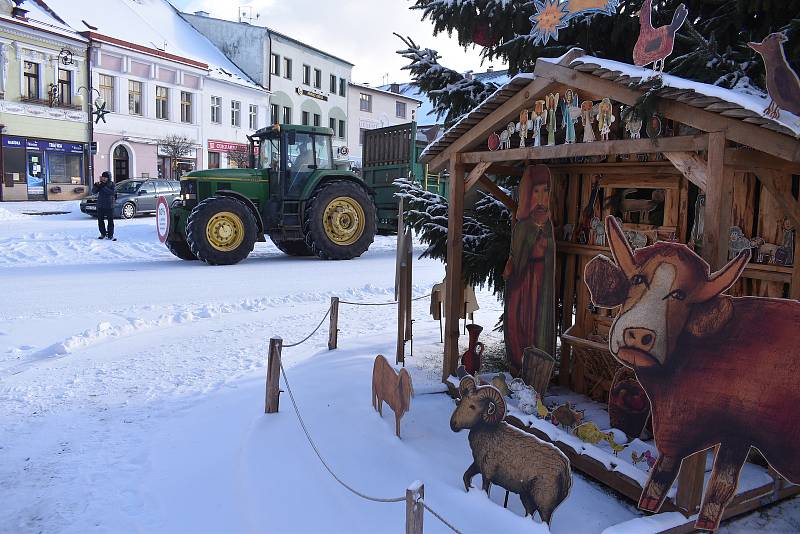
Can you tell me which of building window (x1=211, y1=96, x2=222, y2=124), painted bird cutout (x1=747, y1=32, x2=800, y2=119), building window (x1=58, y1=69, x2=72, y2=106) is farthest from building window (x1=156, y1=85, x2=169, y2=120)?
painted bird cutout (x1=747, y1=32, x2=800, y2=119)

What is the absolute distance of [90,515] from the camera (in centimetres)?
361

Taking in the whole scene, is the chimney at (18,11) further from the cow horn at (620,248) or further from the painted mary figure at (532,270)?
the cow horn at (620,248)

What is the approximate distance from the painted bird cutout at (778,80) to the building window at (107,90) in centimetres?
2830

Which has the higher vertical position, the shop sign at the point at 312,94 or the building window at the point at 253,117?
the shop sign at the point at 312,94

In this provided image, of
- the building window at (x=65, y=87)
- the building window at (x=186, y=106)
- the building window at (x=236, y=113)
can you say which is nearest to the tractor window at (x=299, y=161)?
the building window at (x=65, y=87)

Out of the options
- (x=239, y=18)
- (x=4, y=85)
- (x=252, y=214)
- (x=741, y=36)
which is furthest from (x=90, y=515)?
(x=239, y=18)

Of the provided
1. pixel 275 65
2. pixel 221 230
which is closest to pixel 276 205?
pixel 221 230

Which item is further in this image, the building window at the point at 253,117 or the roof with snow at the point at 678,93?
the building window at the point at 253,117

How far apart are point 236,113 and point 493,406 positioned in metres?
31.6

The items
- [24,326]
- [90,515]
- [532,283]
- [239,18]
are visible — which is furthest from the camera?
[239,18]

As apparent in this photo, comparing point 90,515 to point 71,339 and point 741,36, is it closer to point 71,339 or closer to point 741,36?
point 71,339

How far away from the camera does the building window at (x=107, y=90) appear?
1056 inches

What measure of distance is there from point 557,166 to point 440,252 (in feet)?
4.75

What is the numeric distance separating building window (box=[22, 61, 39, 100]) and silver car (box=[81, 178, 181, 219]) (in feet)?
23.6
